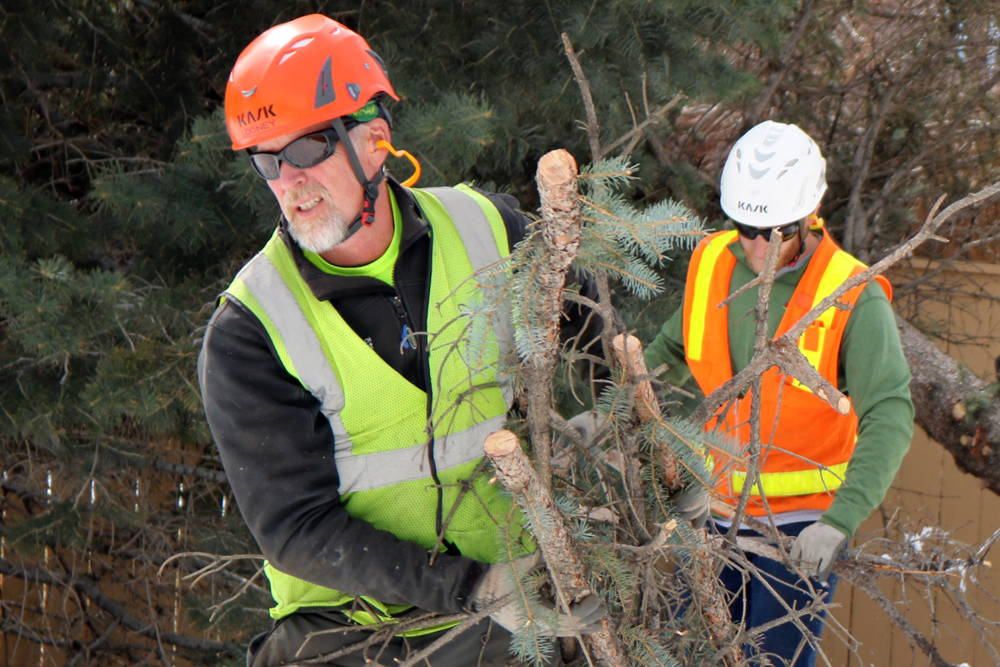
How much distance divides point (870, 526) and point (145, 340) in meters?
3.87

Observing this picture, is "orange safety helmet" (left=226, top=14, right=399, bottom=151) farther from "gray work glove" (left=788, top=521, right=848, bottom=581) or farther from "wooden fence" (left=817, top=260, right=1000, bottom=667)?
"wooden fence" (left=817, top=260, right=1000, bottom=667)

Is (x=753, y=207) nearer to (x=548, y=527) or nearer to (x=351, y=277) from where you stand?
(x=351, y=277)

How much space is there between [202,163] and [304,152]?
1429 millimetres

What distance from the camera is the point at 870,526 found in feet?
15.4

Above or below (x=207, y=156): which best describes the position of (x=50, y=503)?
below

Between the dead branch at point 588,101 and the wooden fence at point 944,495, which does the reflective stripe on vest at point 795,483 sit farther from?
the wooden fence at point 944,495

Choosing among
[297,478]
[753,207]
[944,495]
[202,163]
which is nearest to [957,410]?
[753,207]

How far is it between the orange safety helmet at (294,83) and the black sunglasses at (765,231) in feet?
3.75

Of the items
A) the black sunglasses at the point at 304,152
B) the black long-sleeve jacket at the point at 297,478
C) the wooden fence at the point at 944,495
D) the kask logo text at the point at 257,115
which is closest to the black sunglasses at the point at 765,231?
the black long-sleeve jacket at the point at 297,478

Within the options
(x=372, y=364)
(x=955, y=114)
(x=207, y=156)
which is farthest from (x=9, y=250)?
(x=955, y=114)

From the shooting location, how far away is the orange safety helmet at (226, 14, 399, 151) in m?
1.91

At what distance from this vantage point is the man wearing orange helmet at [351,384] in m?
1.74

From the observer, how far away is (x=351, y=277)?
1860 millimetres

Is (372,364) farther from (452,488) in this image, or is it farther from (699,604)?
(699,604)
